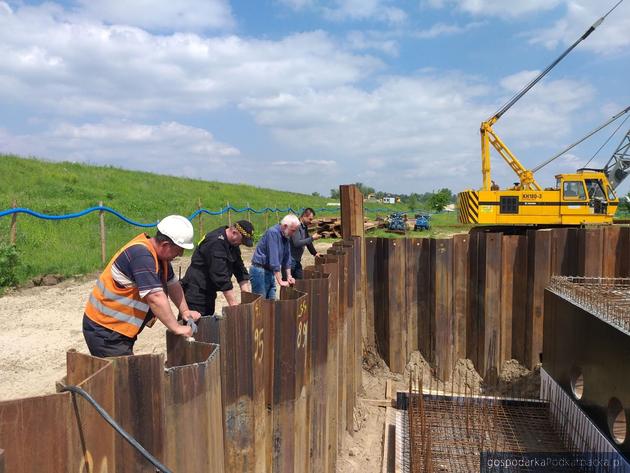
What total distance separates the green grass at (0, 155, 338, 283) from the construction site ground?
130 inches

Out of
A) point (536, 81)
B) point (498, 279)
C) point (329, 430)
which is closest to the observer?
point (329, 430)

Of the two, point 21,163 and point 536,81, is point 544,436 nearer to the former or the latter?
point 536,81

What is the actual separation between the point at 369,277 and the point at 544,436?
2.71 meters

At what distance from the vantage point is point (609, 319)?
4039mm

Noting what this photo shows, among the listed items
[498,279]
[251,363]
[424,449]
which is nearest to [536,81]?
[498,279]

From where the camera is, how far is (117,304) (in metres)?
3.67

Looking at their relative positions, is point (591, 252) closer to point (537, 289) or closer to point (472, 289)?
point (537, 289)

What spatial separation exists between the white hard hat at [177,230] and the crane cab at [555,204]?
15934 millimetres

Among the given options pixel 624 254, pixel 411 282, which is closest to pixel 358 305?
pixel 411 282

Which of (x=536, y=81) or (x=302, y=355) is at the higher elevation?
(x=536, y=81)

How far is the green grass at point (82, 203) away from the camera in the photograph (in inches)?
507

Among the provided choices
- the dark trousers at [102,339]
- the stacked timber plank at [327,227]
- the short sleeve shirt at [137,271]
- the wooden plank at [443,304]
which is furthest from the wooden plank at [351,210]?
the stacked timber plank at [327,227]

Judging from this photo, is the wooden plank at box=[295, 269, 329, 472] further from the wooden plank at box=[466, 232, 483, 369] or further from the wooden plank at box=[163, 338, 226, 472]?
the wooden plank at box=[466, 232, 483, 369]

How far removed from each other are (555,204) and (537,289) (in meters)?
12.9
